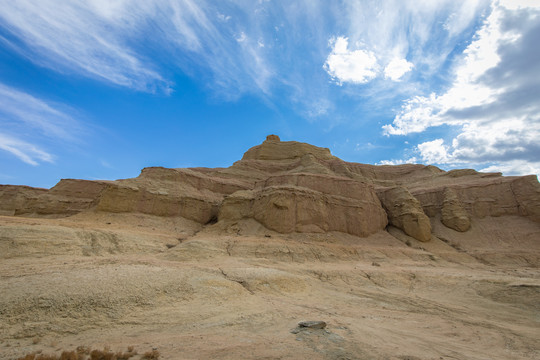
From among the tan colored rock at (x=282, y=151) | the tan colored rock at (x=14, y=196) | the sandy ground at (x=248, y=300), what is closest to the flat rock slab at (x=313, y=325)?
the sandy ground at (x=248, y=300)

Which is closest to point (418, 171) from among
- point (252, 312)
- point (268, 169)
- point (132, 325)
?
point (268, 169)

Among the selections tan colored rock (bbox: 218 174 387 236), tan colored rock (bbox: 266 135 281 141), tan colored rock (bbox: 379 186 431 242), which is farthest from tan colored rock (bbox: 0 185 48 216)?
tan colored rock (bbox: 379 186 431 242)

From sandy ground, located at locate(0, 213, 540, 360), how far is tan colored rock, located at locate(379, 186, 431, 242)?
20.9 ft

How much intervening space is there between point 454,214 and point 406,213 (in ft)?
19.0

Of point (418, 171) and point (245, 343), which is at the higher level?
point (418, 171)

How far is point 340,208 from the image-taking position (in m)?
28.0

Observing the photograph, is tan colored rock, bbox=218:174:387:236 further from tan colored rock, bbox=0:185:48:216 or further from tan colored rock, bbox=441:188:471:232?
tan colored rock, bbox=0:185:48:216

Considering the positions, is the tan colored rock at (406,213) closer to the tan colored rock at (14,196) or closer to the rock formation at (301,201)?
the rock formation at (301,201)

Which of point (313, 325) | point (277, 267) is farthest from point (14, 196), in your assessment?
point (313, 325)

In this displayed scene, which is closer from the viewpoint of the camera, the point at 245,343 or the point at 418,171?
the point at 245,343

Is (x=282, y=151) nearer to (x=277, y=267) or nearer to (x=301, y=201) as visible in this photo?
(x=301, y=201)

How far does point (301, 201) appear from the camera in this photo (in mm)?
26109

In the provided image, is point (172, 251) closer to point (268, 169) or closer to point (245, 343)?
point (245, 343)

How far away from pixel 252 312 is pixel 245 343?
3124 mm
